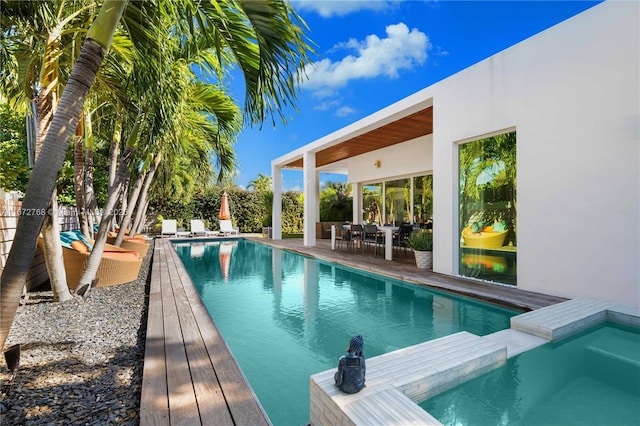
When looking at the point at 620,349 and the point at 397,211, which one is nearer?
the point at 620,349

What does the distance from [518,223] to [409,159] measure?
638 cm

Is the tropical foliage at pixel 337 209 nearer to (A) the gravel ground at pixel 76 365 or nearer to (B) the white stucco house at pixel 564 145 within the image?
(B) the white stucco house at pixel 564 145

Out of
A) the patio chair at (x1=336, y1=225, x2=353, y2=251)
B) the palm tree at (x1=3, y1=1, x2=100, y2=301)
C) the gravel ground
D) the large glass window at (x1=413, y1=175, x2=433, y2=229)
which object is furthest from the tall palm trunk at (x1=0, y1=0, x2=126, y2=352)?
the large glass window at (x1=413, y1=175, x2=433, y2=229)

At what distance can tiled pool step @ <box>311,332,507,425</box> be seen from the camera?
74.8 inches

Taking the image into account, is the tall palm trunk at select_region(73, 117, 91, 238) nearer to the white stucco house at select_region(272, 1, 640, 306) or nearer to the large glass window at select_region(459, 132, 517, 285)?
the white stucco house at select_region(272, 1, 640, 306)

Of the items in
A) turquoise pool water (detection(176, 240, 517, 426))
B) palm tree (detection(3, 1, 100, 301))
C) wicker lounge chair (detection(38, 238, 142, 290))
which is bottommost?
turquoise pool water (detection(176, 240, 517, 426))

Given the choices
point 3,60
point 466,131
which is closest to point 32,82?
point 3,60

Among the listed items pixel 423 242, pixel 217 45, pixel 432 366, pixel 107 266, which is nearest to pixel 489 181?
pixel 423 242

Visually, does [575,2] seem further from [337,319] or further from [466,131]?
[337,319]

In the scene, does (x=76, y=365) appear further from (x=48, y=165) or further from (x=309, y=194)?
(x=309, y=194)

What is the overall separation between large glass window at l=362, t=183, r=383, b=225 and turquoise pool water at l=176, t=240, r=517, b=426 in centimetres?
628

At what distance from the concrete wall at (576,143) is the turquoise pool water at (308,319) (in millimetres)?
1332

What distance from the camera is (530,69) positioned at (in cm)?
535

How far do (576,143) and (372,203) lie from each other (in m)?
9.62
